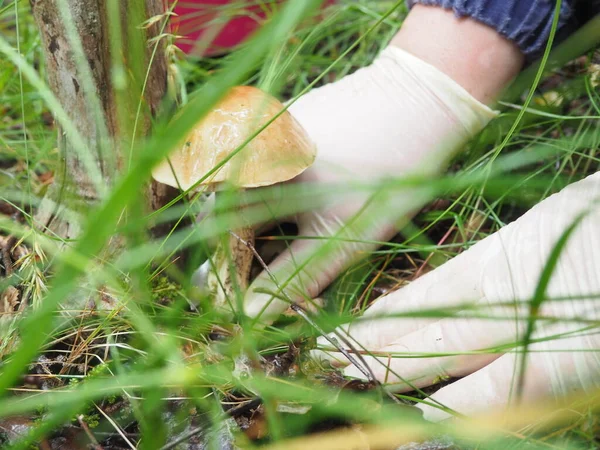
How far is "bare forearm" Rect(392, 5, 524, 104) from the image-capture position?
111 cm

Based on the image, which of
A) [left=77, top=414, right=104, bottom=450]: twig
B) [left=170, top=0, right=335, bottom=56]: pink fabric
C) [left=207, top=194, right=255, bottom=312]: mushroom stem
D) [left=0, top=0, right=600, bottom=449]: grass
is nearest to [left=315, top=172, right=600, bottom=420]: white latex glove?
[left=0, top=0, right=600, bottom=449]: grass

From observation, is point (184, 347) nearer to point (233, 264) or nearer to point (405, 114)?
point (233, 264)

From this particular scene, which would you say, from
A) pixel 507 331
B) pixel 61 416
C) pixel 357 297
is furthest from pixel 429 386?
pixel 61 416

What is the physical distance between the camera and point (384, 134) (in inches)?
44.1

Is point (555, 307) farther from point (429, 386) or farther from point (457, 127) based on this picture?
point (457, 127)

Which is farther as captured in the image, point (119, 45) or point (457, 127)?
point (457, 127)

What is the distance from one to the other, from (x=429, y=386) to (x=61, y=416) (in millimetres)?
557

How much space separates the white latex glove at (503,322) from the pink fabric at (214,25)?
3.14ft

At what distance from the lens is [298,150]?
0.91 meters

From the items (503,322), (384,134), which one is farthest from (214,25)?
(503,322)

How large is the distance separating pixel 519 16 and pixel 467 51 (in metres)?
0.12

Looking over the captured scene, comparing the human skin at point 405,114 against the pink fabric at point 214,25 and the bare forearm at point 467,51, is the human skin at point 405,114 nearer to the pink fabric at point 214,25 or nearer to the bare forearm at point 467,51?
the bare forearm at point 467,51

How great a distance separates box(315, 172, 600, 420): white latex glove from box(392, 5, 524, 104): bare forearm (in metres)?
0.40

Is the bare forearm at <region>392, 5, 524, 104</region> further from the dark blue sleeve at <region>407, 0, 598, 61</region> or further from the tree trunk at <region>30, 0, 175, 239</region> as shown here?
the tree trunk at <region>30, 0, 175, 239</region>
